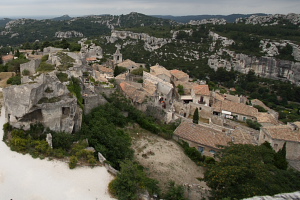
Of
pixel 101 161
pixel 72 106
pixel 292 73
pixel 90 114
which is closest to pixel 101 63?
pixel 90 114

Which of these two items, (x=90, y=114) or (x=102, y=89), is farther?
(x=102, y=89)

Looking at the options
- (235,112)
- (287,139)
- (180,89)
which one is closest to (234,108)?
(235,112)

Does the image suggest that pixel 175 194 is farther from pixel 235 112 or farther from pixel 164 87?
pixel 235 112

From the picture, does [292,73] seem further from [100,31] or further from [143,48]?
[100,31]

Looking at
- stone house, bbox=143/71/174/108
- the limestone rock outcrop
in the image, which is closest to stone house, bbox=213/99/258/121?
stone house, bbox=143/71/174/108

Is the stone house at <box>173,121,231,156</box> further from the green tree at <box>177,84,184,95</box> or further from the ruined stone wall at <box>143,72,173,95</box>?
the green tree at <box>177,84,184,95</box>
